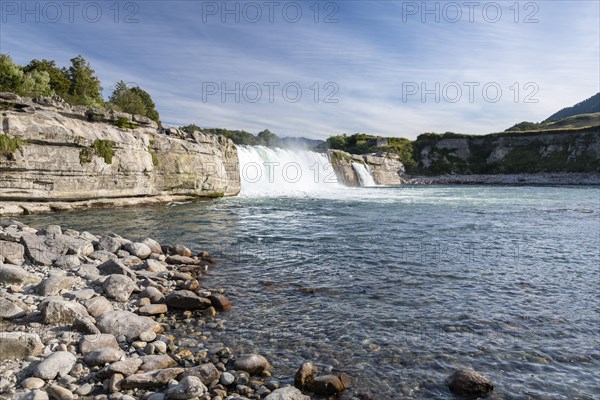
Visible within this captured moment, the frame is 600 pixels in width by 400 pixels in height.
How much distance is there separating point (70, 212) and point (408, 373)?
26461 mm

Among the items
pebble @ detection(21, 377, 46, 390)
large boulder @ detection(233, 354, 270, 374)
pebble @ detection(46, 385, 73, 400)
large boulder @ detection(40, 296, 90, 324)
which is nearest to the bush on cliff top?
large boulder @ detection(40, 296, 90, 324)

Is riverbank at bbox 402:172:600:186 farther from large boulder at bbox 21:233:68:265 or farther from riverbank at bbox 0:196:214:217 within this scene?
large boulder at bbox 21:233:68:265

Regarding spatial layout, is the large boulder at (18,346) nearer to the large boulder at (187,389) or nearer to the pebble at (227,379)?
the large boulder at (187,389)

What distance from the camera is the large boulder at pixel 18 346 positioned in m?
5.93

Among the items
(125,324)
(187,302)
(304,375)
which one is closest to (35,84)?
(187,302)

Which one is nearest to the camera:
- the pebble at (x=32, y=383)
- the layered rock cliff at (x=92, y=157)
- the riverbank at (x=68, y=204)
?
the pebble at (x=32, y=383)

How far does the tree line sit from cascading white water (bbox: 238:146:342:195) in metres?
25.5

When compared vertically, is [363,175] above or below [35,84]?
below

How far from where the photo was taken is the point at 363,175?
8019 cm

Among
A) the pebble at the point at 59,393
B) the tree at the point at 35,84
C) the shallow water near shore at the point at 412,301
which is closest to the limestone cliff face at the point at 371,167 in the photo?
the tree at the point at 35,84

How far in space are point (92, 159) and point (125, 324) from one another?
2549cm

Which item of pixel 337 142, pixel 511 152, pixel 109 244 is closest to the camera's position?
pixel 109 244

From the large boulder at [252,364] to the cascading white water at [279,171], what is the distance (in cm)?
4057

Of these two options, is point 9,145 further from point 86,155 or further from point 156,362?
point 156,362
